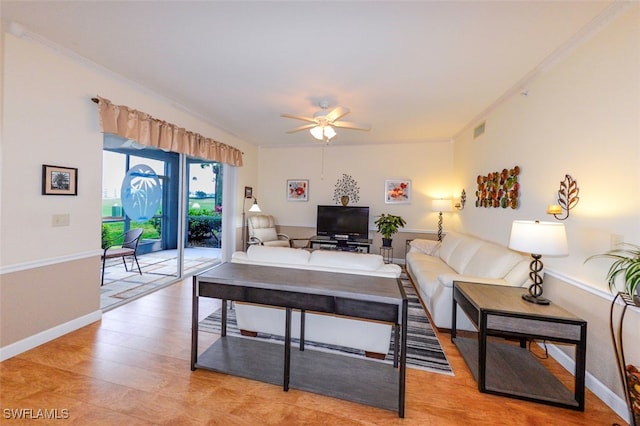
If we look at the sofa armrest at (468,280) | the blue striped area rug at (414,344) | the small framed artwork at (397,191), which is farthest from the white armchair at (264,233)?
the sofa armrest at (468,280)

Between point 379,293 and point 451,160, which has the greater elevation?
point 451,160

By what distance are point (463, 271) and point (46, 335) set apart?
4431 millimetres

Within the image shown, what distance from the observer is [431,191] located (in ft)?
19.2

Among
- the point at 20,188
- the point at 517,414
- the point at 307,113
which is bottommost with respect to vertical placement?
the point at 517,414

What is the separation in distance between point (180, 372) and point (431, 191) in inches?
214

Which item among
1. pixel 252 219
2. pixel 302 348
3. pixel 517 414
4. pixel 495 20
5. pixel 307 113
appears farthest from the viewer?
pixel 252 219

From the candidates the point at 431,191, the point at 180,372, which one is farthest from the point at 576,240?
the point at 431,191

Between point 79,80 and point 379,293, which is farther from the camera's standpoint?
point 79,80

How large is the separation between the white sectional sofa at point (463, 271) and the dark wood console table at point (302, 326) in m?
0.92

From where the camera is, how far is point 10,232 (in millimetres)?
2242

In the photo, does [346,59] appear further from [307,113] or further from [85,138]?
[85,138]

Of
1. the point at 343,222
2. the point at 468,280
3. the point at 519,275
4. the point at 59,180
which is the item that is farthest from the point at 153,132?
the point at 519,275

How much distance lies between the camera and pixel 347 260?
232 cm

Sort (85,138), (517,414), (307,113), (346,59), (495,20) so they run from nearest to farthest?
(517,414), (495,20), (346,59), (85,138), (307,113)
